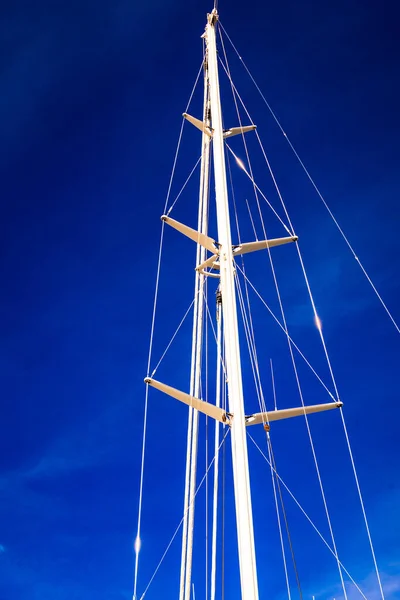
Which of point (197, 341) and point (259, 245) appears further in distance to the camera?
point (197, 341)

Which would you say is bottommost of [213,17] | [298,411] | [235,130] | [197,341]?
[298,411]

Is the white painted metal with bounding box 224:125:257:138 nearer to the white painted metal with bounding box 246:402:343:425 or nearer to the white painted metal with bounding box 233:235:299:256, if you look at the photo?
the white painted metal with bounding box 233:235:299:256

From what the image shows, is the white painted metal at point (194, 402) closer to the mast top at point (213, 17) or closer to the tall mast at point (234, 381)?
the tall mast at point (234, 381)

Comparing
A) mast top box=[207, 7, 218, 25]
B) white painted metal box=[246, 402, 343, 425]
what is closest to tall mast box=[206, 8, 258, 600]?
white painted metal box=[246, 402, 343, 425]

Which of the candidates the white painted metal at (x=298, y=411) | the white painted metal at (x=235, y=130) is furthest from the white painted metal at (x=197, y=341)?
the white painted metal at (x=298, y=411)

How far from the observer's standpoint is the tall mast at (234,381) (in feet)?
26.0

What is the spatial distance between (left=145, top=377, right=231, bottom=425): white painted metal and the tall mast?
10.8 inches

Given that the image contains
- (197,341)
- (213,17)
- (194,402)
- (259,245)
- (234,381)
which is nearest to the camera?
(234,381)

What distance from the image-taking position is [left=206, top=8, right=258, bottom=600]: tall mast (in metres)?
7.93

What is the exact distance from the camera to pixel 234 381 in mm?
9438

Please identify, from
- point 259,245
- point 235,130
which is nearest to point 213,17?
point 235,130

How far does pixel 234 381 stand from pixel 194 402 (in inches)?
38.7

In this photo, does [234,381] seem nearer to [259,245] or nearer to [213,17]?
[259,245]

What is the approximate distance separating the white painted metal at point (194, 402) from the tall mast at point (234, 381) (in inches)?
10.8
